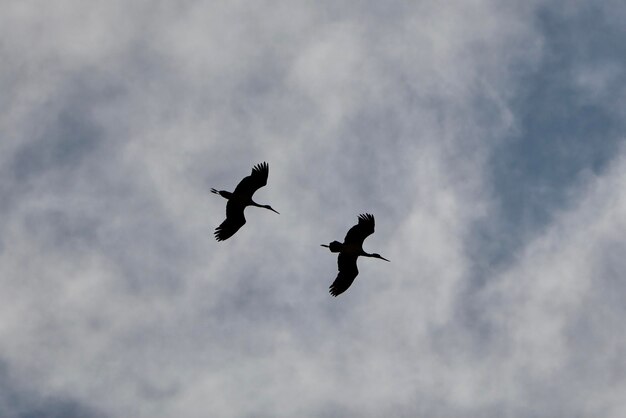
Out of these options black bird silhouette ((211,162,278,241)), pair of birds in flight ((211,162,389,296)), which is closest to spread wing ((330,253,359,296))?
pair of birds in flight ((211,162,389,296))

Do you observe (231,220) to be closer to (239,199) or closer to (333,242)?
(239,199)

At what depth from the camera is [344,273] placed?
48.4 m

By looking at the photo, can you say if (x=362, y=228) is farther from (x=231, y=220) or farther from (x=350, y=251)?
(x=231, y=220)

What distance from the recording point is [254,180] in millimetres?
48344

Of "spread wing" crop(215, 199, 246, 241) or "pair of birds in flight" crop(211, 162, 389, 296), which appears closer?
"pair of birds in flight" crop(211, 162, 389, 296)

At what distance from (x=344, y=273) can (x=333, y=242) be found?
5.48ft

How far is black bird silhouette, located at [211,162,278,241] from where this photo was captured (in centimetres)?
4822

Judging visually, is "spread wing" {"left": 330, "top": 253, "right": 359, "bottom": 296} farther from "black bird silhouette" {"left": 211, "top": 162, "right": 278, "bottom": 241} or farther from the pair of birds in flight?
"black bird silhouette" {"left": 211, "top": 162, "right": 278, "bottom": 241}

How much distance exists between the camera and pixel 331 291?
48125 mm

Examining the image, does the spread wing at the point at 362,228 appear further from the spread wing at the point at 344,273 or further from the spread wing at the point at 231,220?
the spread wing at the point at 231,220

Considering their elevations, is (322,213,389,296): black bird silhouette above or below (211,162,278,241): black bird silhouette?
below

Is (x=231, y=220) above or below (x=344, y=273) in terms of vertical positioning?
above

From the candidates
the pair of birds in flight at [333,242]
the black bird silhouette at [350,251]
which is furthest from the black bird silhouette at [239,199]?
the black bird silhouette at [350,251]

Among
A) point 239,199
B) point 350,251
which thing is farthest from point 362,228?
point 239,199
